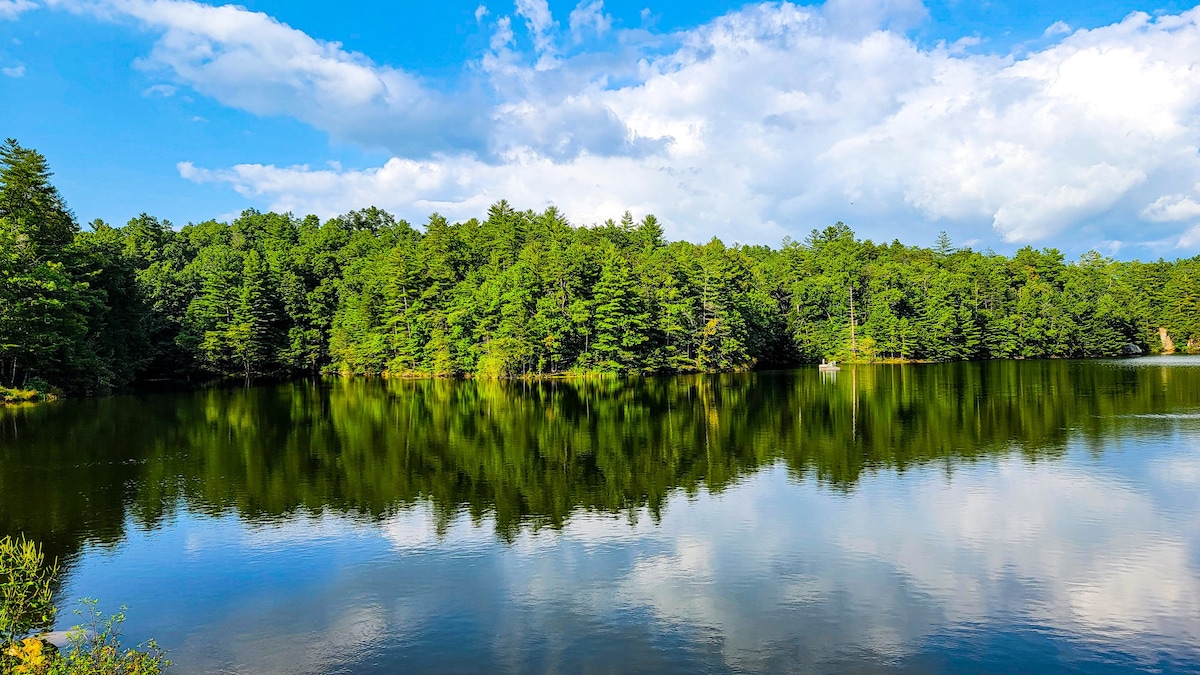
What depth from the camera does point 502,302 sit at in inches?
2675

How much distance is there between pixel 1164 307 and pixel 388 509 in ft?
378

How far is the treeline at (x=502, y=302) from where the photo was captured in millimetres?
47438

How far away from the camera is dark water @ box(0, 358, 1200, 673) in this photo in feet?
33.1

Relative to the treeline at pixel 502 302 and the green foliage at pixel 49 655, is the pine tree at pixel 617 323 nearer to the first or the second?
the treeline at pixel 502 302

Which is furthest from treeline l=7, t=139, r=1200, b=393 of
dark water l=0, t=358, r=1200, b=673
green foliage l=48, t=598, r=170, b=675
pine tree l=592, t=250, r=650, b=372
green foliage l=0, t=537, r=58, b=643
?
green foliage l=48, t=598, r=170, b=675

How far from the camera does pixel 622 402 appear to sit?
42.3m

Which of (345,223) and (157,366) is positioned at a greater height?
(345,223)

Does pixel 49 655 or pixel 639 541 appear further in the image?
pixel 639 541

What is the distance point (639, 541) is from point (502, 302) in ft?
179

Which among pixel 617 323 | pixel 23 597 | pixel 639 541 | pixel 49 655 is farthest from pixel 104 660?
pixel 617 323

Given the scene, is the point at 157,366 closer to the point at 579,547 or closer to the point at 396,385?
the point at 396,385

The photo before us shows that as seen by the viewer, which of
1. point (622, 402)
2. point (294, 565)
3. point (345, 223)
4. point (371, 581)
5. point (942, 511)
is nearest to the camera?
point (371, 581)

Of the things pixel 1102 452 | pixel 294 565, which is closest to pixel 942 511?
pixel 1102 452

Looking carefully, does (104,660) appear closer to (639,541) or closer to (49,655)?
(49,655)
